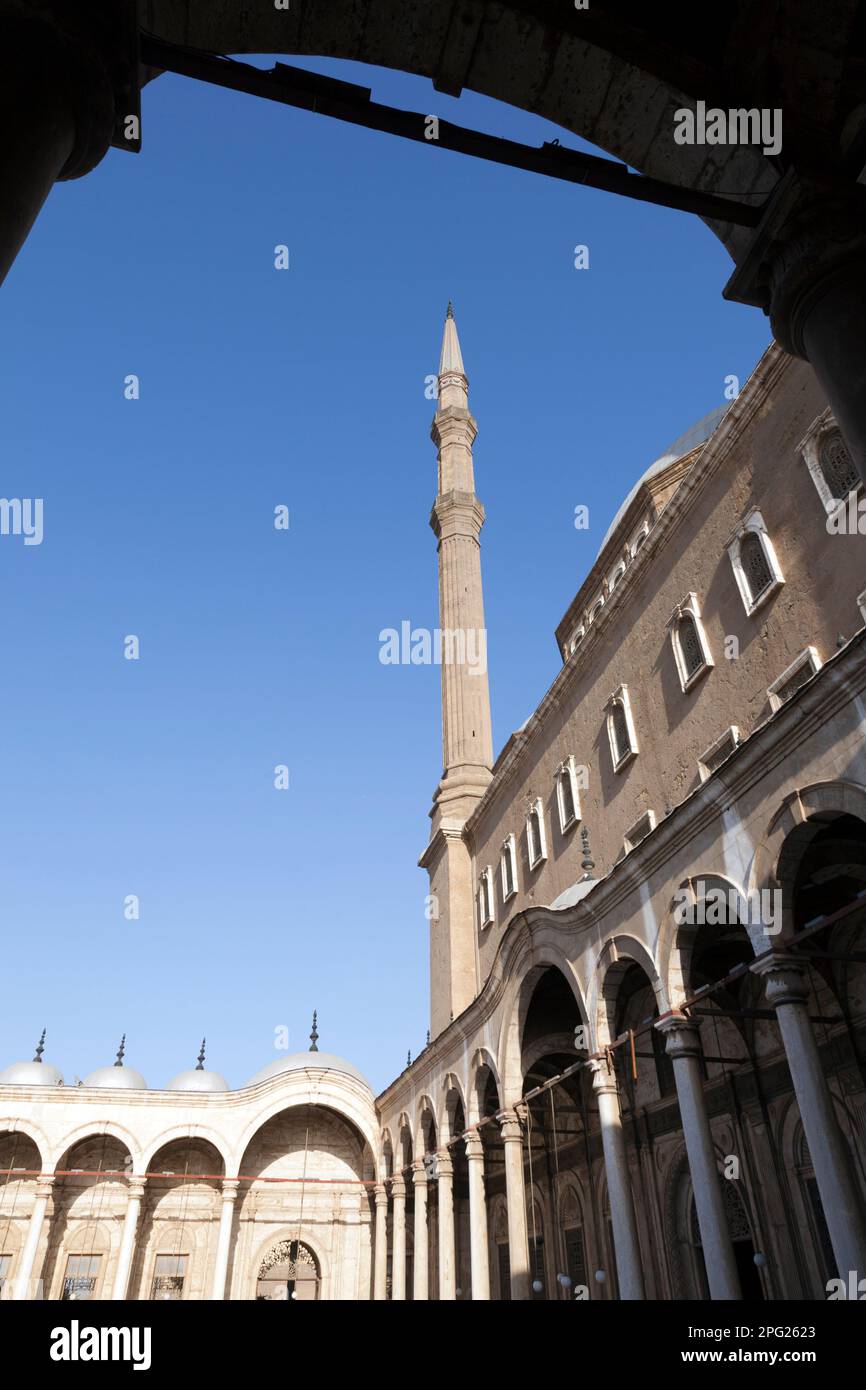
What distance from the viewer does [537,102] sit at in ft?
18.8

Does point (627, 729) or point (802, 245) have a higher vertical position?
point (627, 729)

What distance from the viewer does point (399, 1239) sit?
23609mm

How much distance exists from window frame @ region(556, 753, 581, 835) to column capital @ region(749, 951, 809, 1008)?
386 inches

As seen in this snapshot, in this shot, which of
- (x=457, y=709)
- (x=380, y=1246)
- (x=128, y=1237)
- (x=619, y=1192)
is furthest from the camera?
(x=457, y=709)

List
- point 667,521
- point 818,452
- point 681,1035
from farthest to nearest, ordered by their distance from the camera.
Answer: point 667,521
point 818,452
point 681,1035

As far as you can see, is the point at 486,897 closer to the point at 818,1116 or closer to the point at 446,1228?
the point at 446,1228

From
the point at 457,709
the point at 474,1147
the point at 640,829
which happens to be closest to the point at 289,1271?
the point at 474,1147

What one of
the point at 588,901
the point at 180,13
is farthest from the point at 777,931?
the point at 180,13

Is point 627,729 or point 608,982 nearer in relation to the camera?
point 608,982

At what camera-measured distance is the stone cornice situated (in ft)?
47.1

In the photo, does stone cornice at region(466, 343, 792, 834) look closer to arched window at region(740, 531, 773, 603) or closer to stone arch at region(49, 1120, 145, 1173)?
arched window at region(740, 531, 773, 603)

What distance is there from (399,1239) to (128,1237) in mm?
7428

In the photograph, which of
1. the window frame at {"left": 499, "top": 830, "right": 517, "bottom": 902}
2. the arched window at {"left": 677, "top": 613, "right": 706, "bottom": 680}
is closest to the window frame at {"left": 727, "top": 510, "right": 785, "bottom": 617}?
the arched window at {"left": 677, "top": 613, "right": 706, "bottom": 680}

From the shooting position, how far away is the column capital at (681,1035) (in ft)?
36.1
